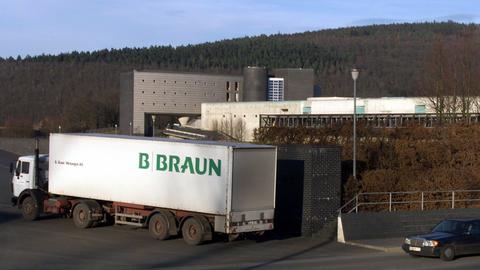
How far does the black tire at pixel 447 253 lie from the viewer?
74.9 feet

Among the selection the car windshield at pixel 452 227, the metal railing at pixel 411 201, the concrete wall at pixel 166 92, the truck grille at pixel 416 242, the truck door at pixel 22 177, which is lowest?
the truck grille at pixel 416 242

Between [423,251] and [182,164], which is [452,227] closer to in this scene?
[423,251]

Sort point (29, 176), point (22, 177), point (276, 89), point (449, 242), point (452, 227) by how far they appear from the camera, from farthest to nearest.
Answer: point (276, 89), point (22, 177), point (29, 176), point (452, 227), point (449, 242)

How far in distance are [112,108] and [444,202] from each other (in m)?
122

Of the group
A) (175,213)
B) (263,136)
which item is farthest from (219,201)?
(263,136)

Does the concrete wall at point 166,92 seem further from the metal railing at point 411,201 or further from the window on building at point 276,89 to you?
the metal railing at point 411,201

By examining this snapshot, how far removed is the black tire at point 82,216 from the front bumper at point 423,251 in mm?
10943

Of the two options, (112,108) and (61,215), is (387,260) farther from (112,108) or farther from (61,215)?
(112,108)

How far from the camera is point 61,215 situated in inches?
1220

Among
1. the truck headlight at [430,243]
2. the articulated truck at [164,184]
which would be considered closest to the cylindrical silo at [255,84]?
the articulated truck at [164,184]

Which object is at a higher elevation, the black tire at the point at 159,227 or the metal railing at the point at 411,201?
the metal railing at the point at 411,201

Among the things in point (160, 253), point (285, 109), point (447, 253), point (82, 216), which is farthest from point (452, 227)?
point (285, 109)

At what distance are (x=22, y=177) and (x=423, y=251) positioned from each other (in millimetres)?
16525

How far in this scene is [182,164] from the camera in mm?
25359
